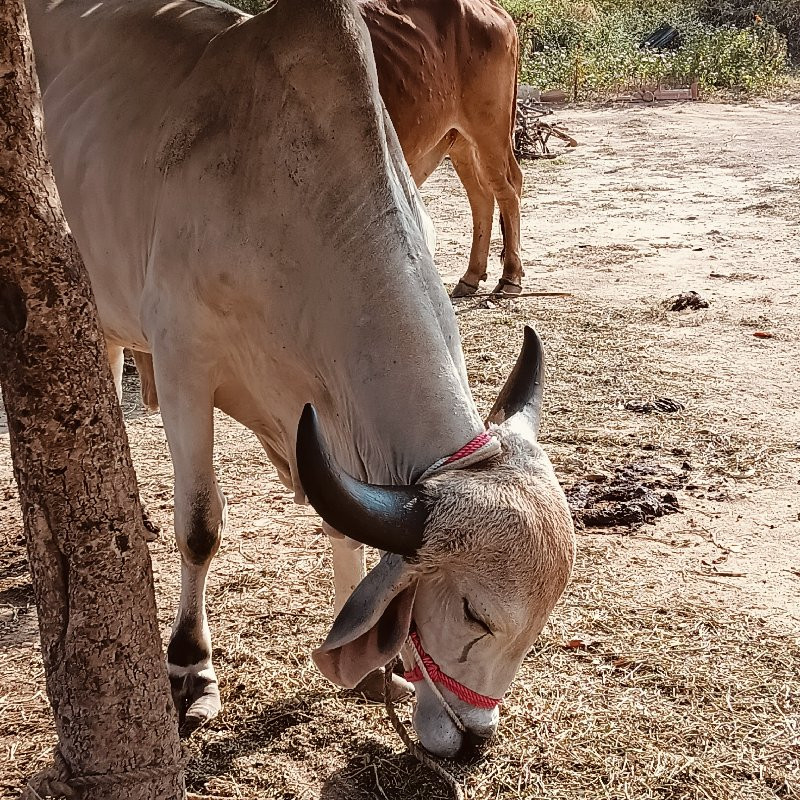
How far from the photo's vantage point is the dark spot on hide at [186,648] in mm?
3113

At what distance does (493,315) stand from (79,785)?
17.0 ft

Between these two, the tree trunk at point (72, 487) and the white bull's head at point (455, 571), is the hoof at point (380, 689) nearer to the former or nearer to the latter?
the white bull's head at point (455, 571)

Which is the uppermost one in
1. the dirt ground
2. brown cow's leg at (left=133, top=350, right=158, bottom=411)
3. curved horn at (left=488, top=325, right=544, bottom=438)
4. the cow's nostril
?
curved horn at (left=488, top=325, right=544, bottom=438)

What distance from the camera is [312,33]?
271cm

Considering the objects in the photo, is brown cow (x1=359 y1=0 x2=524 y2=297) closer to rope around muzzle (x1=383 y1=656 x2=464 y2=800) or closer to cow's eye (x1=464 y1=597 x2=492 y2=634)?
rope around muzzle (x1=383 y1=656 x2=464 y2=800)

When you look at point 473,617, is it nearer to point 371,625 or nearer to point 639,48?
point 371,625

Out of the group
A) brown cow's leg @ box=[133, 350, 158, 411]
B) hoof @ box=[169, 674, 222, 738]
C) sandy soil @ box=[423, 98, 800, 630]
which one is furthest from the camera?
sandy soil @ box=[423, 98, 800, 630]

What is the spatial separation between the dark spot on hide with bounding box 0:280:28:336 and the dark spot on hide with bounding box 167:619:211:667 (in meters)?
1.41

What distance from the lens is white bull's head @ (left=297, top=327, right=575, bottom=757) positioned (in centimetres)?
209

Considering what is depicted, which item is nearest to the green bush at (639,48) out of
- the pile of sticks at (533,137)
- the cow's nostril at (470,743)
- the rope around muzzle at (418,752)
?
the pile of sticks at (533,137)

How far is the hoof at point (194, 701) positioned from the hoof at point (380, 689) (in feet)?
1.31

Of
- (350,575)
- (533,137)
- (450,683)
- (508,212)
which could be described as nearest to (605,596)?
(350,575)

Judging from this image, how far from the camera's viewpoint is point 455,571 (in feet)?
7.34

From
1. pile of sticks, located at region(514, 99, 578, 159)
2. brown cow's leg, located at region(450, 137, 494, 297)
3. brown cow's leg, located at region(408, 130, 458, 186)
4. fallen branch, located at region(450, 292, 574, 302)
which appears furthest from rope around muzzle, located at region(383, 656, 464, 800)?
pile of sticks, located at region(514, 99, 578, 159)
